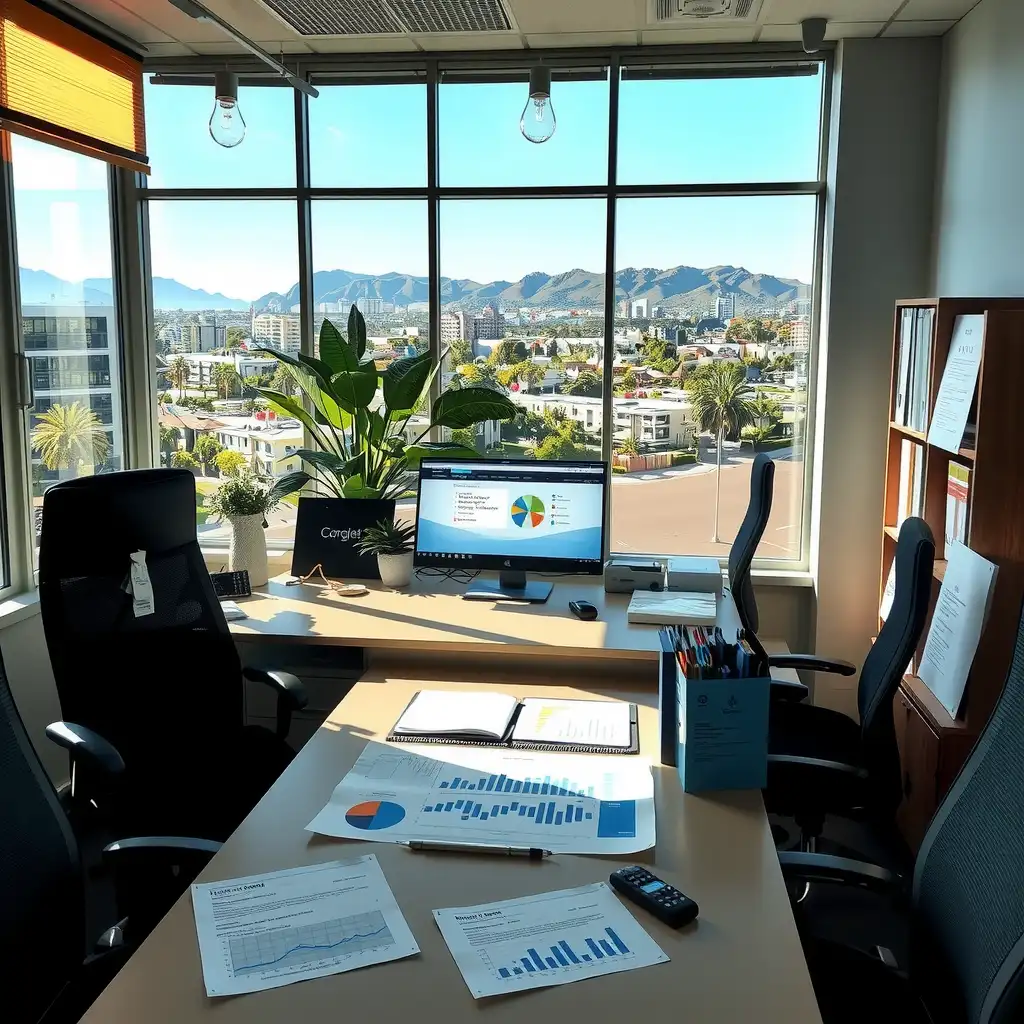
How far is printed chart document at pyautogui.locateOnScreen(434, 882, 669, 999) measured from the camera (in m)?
1.41

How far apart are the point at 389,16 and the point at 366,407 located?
4.86ft

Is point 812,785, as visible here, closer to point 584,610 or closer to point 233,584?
point 584,610

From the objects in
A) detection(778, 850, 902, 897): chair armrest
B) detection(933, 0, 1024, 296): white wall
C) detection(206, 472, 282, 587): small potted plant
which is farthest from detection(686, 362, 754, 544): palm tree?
detection(778, 850, 902, 897): chair armrest

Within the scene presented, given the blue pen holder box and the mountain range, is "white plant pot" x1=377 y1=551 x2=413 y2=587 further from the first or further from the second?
the blue pen holder box

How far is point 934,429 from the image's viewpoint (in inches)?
125

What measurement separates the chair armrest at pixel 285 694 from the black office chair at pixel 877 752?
4.15 ft

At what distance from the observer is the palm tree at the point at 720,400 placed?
4.46 m

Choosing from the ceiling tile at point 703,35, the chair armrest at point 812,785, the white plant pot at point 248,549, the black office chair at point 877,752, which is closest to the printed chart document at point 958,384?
the black office chair at point 877,752

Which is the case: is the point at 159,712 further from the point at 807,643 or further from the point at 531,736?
Result: the point at 807,643

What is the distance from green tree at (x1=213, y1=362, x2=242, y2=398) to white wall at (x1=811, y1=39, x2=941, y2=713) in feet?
8.84

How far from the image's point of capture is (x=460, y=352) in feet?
15.1

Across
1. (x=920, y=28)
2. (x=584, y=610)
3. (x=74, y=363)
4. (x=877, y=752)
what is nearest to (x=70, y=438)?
(x=74, y=363)

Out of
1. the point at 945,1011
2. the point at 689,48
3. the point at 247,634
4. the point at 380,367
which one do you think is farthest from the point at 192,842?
the point at 689,48

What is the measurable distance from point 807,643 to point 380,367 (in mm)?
2322
